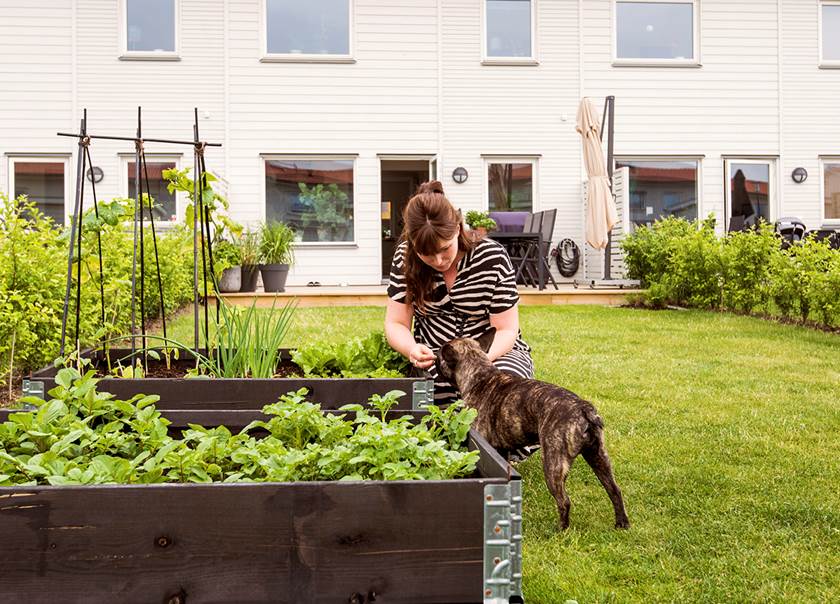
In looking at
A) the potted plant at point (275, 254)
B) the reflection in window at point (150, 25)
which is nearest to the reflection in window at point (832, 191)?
the potted plant at point (275, 254)

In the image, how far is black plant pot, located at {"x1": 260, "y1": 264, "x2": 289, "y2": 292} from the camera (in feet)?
38.4

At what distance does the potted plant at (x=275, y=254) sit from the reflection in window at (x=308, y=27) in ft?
9.29

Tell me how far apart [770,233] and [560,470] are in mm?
7446

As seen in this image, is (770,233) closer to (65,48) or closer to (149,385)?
(149,385)

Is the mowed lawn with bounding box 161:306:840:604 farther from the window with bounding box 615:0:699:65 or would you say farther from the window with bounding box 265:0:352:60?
the window with bounding box 615:0:699:65

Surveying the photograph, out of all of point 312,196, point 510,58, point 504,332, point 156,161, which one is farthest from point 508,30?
point 504,332

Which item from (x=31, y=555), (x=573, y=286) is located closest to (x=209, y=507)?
(x=31, y=555)

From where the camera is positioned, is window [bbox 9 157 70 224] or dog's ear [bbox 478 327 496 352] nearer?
dog's ear [bbox 478 327 496 352]

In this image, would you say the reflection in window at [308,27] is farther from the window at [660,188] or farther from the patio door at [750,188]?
the patio door at [750,188]

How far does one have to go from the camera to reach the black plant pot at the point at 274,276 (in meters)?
11.7

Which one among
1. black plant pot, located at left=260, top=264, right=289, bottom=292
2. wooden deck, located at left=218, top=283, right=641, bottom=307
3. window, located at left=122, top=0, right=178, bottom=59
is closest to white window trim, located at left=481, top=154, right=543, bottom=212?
wooden deck, located at left=218, top=283, right=641, bottom=307

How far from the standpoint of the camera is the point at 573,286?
12812mm

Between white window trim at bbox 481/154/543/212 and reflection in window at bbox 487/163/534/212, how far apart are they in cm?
3

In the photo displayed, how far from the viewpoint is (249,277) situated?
11.7 m
